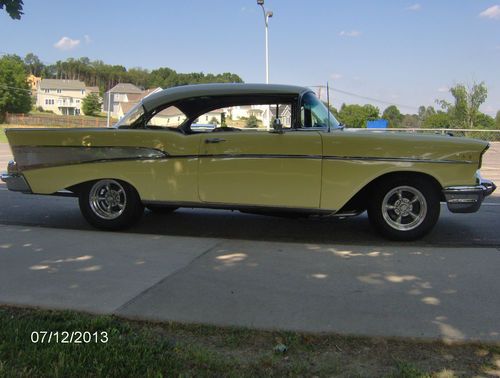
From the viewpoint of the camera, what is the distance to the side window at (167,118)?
6.20 m

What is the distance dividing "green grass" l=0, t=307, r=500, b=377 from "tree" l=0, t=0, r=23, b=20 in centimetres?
239

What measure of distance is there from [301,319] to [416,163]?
2.67m

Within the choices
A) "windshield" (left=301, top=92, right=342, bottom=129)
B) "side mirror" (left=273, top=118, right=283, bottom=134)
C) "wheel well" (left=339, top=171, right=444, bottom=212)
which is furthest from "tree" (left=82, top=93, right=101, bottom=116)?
"wheel well" (left=339, top=171, right=444, bottom=212)

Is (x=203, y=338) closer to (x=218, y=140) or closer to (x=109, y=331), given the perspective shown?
(x=109, y=331)

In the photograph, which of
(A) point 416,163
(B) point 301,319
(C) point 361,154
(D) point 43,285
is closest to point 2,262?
(D) point 43,285

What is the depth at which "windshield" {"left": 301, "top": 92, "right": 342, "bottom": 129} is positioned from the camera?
6.03m

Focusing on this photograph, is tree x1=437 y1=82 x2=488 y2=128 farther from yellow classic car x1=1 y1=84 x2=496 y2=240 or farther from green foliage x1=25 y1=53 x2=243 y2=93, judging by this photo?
green foliage x1=25 y1=53 x2=243 y2=93

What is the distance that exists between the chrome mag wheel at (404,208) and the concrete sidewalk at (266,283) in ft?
1.09

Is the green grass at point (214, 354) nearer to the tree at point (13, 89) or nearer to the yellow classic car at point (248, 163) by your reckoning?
the yellow classic car at point (248, 163)

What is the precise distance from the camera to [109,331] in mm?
3312

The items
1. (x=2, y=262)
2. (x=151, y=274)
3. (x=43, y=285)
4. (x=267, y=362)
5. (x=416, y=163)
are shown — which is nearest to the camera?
(x=267, y=362)

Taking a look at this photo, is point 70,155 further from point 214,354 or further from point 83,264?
point 214,354

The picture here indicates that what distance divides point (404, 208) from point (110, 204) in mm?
3531

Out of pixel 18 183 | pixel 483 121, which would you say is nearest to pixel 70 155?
pixel 18 183
